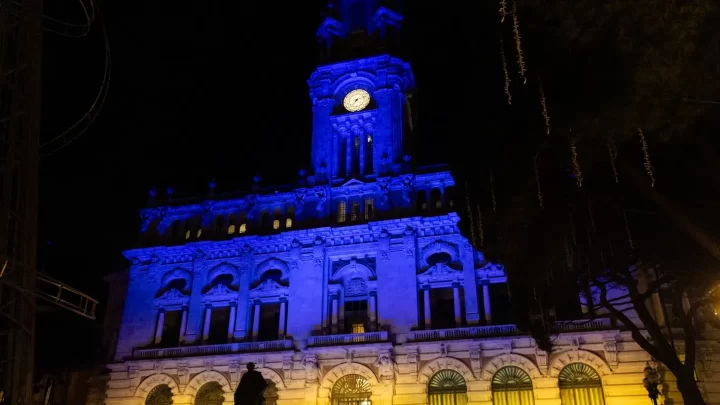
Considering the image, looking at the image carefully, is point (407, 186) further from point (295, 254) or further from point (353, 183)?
point (295, 254)

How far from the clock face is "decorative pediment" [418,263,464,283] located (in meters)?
13.3

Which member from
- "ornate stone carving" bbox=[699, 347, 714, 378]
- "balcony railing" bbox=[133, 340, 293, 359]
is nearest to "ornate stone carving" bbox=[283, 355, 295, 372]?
"balcony railing" bbox=[133, 340, 293, 359]

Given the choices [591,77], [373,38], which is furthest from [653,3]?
[373,38]

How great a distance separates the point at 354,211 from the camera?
127ft

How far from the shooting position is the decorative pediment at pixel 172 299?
127 feet

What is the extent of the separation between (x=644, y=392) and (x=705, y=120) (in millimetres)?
19026

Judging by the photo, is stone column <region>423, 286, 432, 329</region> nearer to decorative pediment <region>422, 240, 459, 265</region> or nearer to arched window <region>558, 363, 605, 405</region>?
decorative pediment <region>422, 240, 459, 265</region>

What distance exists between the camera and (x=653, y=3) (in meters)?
14.4

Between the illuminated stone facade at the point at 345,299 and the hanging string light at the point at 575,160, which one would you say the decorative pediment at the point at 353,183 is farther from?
the hanging string light at the point at 575,160

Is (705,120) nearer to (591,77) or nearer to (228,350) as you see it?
(591,77)

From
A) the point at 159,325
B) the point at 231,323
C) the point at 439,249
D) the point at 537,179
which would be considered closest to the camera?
the point at 537,179

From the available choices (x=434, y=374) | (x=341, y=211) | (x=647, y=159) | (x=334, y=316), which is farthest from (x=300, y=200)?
(x=647, y=159)

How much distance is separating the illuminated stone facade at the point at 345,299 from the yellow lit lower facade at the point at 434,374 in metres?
0.08

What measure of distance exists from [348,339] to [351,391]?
289cm
